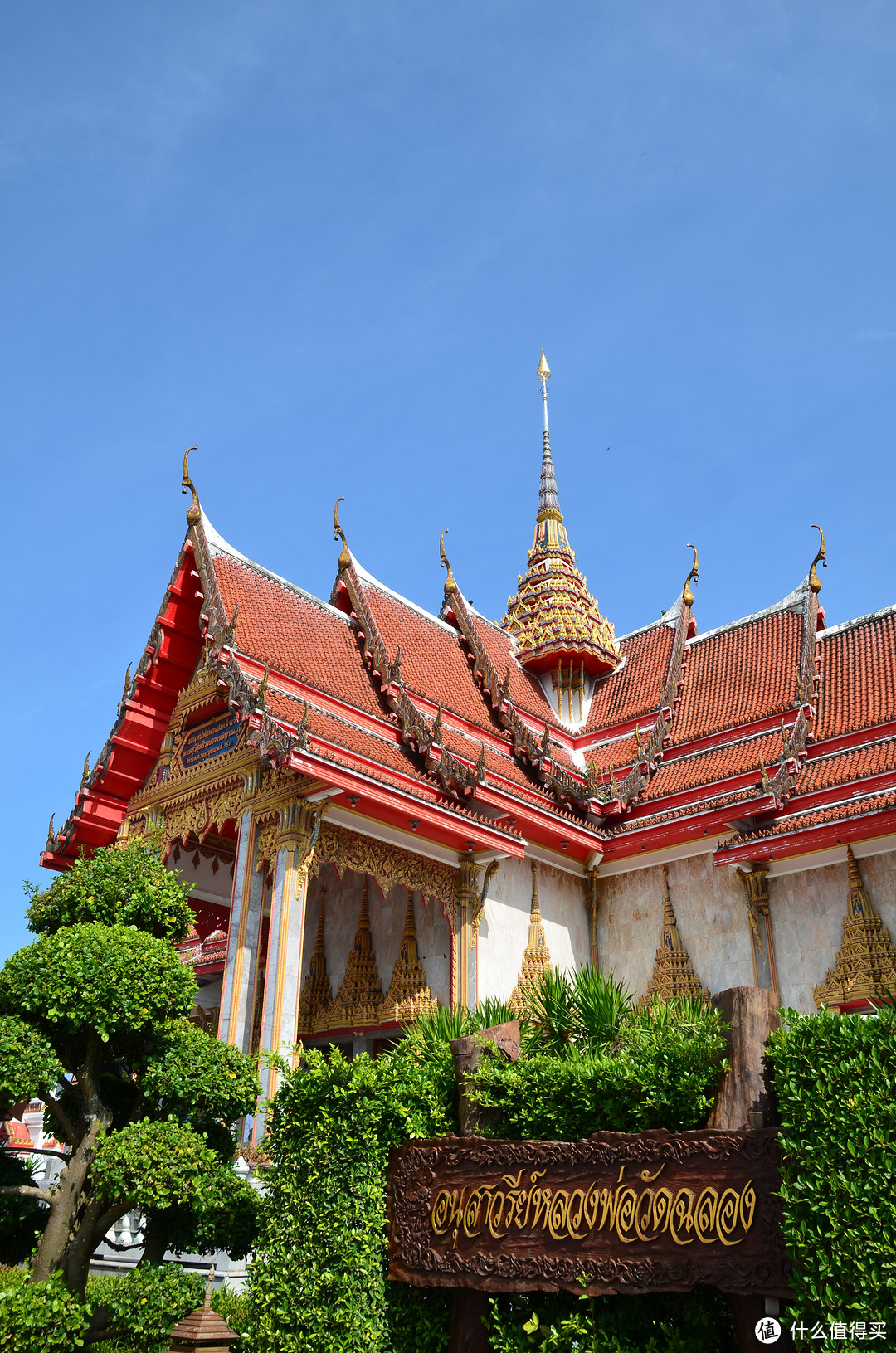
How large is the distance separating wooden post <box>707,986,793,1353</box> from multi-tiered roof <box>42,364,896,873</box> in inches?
228

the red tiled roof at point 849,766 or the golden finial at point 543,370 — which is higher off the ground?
the golden finial at point 543,370

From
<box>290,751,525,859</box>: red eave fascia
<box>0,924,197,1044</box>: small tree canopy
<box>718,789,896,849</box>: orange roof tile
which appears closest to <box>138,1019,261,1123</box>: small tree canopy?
<box>0,924,197,1044</box>: small tree canopy

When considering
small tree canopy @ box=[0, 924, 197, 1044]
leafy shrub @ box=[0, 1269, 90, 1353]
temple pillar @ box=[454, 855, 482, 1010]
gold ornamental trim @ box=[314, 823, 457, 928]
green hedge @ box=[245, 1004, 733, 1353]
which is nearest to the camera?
green hedge @ box=[245, 1004, 733, 1353]

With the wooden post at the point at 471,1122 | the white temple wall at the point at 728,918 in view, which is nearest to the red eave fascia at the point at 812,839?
the white temple wall at the point at 728,918

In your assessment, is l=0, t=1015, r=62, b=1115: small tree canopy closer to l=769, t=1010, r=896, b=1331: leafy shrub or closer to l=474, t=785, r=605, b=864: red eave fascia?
l=769, t=1010, r=896, b=1331: leafy shrub

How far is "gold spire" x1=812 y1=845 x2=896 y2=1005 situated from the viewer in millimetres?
11250

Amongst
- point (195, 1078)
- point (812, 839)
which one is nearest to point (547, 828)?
point (812, 839)

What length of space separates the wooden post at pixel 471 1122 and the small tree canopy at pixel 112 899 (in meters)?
2.16

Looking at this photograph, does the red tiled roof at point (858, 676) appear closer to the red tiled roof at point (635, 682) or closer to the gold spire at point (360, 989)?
the red tiled roof at point (635, 682)

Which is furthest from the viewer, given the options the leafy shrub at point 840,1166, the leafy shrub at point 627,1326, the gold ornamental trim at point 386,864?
the gold ornamental trim at point 386,864

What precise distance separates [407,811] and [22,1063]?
5.56 m

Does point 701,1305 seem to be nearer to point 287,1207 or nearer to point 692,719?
point 287,1207

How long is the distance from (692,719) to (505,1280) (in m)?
11.7

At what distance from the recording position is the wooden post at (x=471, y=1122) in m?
5.45
